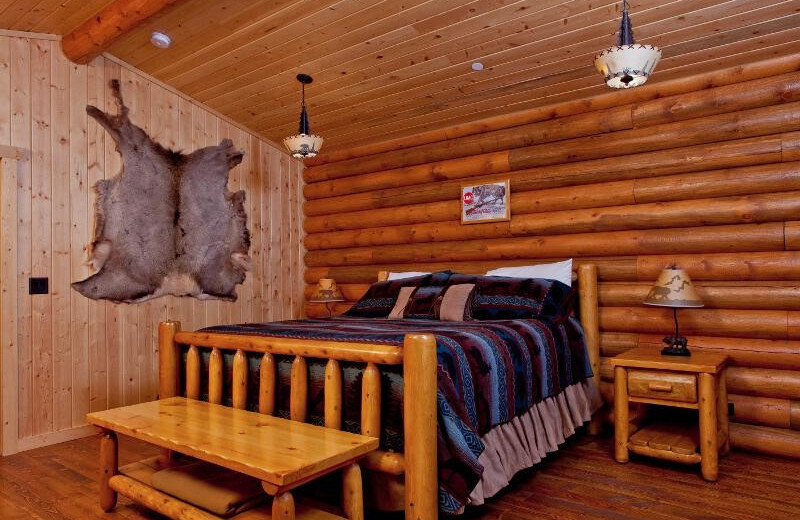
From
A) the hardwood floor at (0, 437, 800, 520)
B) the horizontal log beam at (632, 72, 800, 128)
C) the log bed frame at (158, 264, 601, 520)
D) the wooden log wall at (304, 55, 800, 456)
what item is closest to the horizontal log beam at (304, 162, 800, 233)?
the wooden log wall at (304, 55, 800, 456)

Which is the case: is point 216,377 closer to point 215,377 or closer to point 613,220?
point 215,377

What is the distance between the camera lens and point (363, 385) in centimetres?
215

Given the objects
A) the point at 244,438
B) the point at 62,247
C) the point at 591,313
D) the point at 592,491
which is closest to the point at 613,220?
the point at 591,313

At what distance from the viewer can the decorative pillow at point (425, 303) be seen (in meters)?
3.65

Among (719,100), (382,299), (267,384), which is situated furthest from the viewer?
(382,299)

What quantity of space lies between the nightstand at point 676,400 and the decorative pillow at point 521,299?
518mm

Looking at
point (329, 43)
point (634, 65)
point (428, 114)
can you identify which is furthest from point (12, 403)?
point (634, 65)

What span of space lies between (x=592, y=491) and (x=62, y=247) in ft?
12.2

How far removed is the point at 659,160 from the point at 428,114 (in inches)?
70.3

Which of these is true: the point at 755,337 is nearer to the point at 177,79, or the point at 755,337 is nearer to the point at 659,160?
the point at 659,160

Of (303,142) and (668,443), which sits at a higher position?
(303,142)

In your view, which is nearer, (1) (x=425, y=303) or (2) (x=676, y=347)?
(2) (x=676, y=347)

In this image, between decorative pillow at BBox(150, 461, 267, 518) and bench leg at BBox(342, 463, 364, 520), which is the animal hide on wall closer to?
decorative pillow at BBox(150, 461, 267, 518)

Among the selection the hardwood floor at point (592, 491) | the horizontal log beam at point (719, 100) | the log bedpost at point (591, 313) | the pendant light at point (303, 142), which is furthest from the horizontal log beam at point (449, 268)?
the pendant light at point (303, 142)
